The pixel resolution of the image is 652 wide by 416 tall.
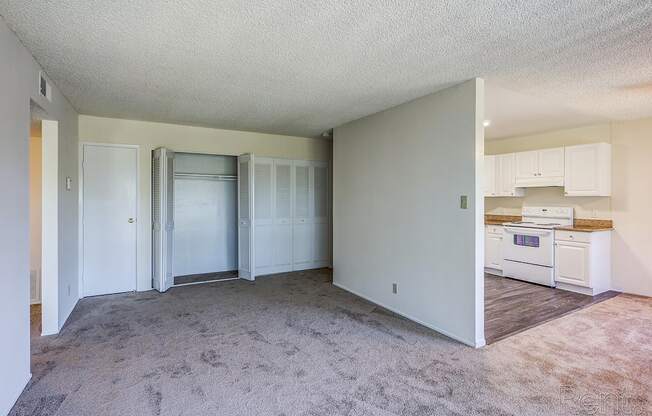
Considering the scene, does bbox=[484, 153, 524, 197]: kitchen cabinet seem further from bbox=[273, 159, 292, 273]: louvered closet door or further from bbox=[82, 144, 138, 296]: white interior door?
bbox=[82, 144, 138, 296]: white interior door

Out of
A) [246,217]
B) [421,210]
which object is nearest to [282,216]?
[246,217]

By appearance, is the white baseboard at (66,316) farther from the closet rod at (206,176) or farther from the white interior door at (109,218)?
the closet rod at (206,176)

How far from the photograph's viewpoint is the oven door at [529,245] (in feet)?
16.8

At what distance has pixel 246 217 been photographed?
5648 mm

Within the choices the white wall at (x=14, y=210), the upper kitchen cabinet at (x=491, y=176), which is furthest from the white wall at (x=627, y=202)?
the white wall at (x=14, y=210)

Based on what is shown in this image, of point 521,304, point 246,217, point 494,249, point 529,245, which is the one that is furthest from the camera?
point 494,249

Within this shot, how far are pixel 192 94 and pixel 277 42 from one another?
1650 mm

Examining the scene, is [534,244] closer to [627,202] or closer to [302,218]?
[627,202]

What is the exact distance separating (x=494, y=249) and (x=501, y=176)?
129cm

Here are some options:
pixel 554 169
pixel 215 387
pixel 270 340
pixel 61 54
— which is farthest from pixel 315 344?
pixel 554 169

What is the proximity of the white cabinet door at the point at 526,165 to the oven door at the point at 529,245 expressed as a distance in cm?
91

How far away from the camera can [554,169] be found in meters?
5.32

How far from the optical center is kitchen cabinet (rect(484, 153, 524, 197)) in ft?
19.5

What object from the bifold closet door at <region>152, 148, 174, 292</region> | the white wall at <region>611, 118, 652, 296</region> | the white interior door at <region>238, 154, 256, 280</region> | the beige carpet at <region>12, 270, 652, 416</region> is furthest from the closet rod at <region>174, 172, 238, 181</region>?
the white wall at <region>611, 118, 652, 296</region>
